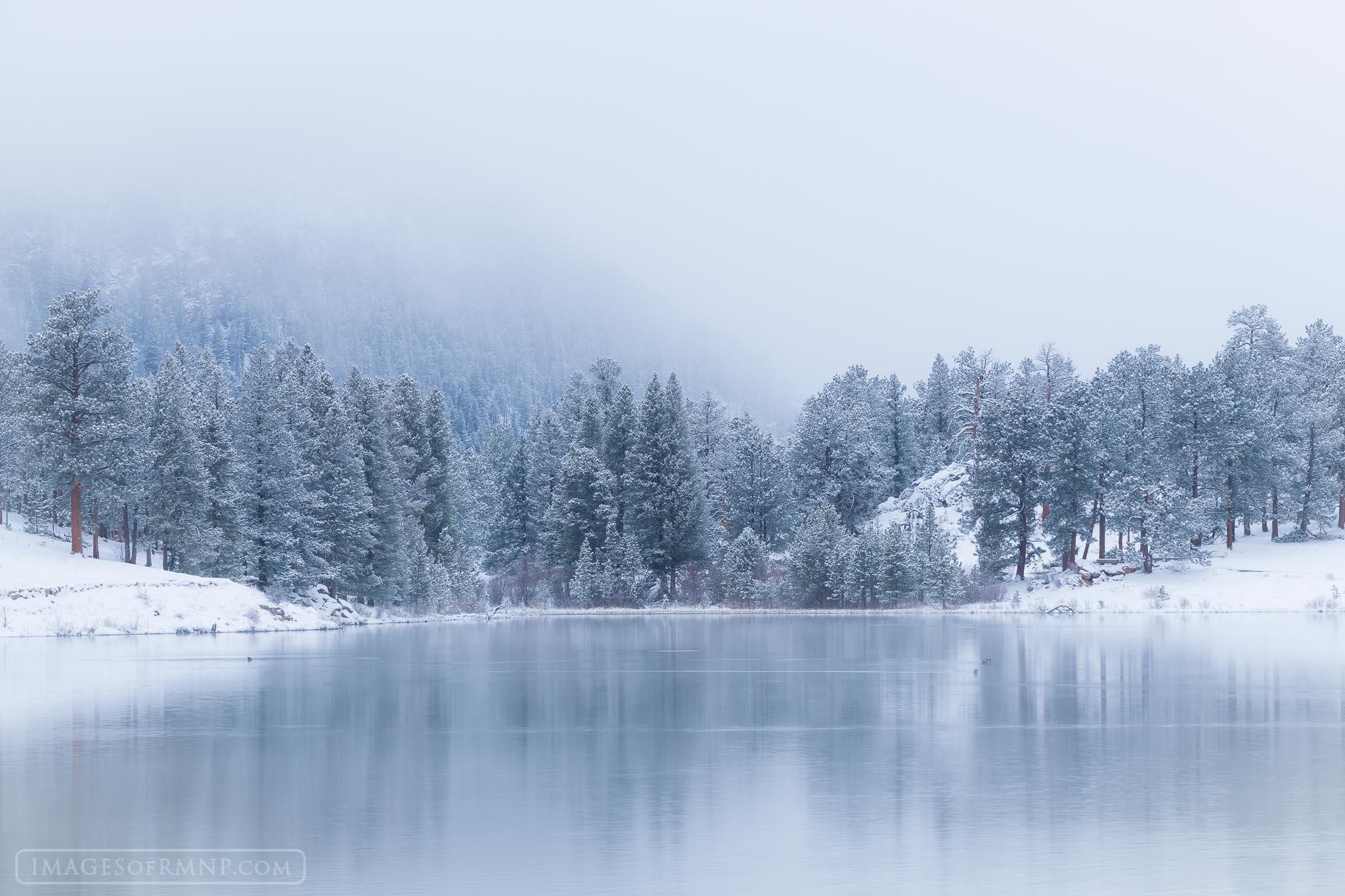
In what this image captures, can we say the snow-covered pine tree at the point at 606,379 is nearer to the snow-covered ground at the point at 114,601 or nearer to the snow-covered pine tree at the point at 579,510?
the snow-covered pine tree at the point at 579,510

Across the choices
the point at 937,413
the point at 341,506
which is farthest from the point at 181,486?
the point at 937,413

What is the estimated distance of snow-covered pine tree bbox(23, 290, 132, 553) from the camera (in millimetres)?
61500

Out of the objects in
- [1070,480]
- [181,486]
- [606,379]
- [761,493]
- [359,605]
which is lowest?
[359,605]

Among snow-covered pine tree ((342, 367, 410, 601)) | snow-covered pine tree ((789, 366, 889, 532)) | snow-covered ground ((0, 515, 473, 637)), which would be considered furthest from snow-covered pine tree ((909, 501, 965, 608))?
snow-covered ground ((0, 515, 473, 637))

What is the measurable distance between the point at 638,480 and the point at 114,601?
46025 mm

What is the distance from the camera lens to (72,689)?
99.2ft

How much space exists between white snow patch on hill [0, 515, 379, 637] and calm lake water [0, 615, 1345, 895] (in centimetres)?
1571

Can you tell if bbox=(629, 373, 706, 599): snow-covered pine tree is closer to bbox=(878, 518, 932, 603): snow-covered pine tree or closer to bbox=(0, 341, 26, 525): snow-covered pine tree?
bbox=(878, 518, 932, 603): snow-covered pine tree

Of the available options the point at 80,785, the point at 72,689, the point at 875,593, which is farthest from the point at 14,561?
the point at 875,593

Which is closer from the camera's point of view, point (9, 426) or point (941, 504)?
point (9, 426)

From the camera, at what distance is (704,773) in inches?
766

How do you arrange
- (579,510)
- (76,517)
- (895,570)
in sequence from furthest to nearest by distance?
(579,510), (895,570), (76,517)

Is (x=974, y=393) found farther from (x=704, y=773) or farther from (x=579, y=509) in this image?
(x=704, y=773)

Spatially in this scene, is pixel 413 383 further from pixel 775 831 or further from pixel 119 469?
pixel 775 831
